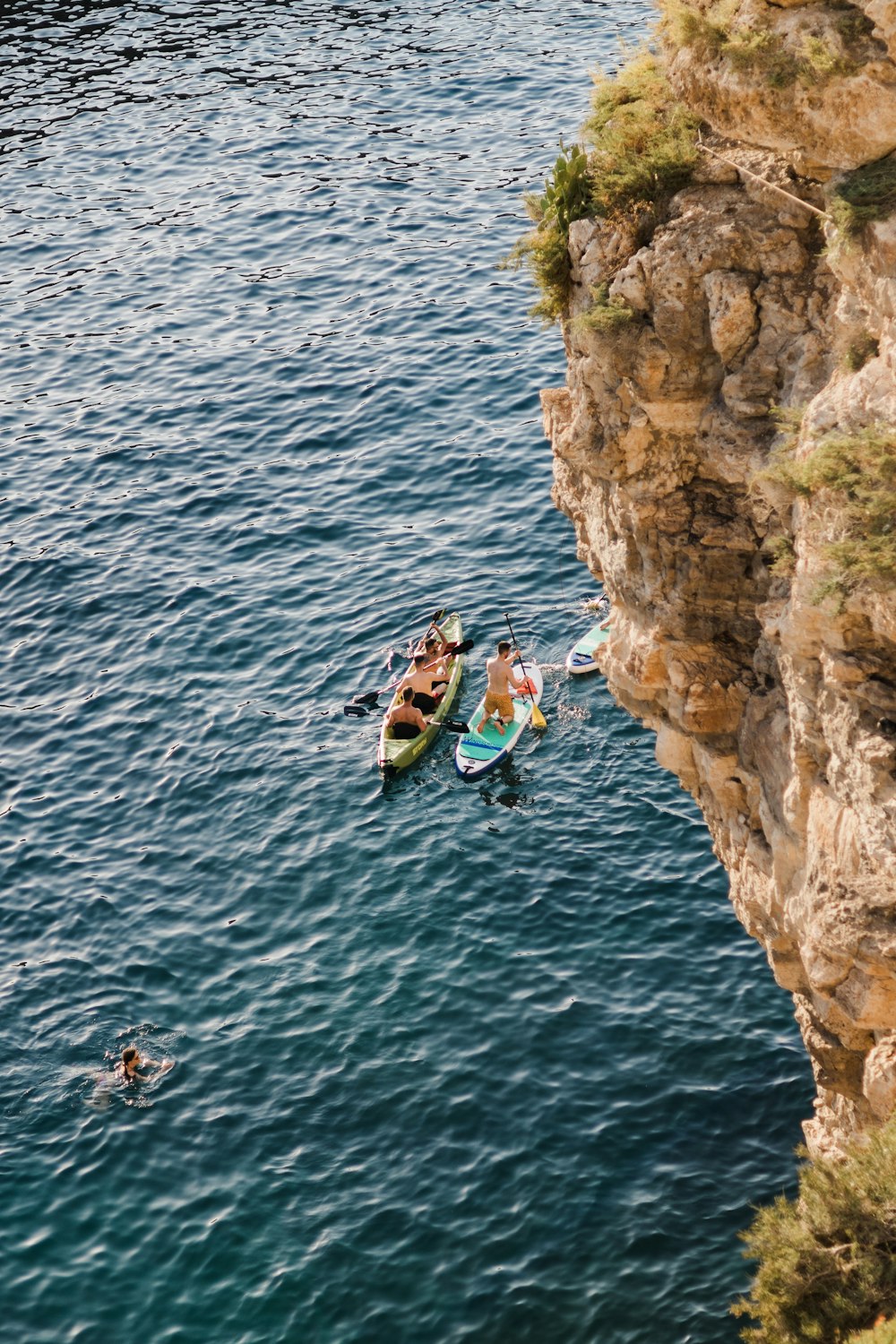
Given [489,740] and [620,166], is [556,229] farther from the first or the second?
[489,740]

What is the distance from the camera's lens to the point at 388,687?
102 ft

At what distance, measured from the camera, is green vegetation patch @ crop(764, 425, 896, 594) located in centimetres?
1245

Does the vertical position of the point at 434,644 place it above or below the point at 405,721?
above

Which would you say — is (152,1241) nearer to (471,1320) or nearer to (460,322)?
(471,1320)

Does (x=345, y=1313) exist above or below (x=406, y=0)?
below

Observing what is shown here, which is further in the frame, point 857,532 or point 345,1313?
point 345,1313

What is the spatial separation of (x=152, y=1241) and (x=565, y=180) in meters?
15.3

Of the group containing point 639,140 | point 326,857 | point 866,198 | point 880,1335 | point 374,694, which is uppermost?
point 866,198

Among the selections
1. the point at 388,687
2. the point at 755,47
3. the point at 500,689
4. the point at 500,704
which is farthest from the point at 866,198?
the point at 388,687

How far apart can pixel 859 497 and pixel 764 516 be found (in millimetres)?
3507

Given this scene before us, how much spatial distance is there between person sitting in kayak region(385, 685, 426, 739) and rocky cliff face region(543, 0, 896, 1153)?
1039 centimetres

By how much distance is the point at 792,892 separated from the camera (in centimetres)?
1647

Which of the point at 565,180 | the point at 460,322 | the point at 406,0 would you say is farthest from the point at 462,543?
the point at 406,0

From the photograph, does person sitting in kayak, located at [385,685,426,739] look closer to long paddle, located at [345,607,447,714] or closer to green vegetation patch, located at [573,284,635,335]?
long paddle, located at [345,607,447,714]
